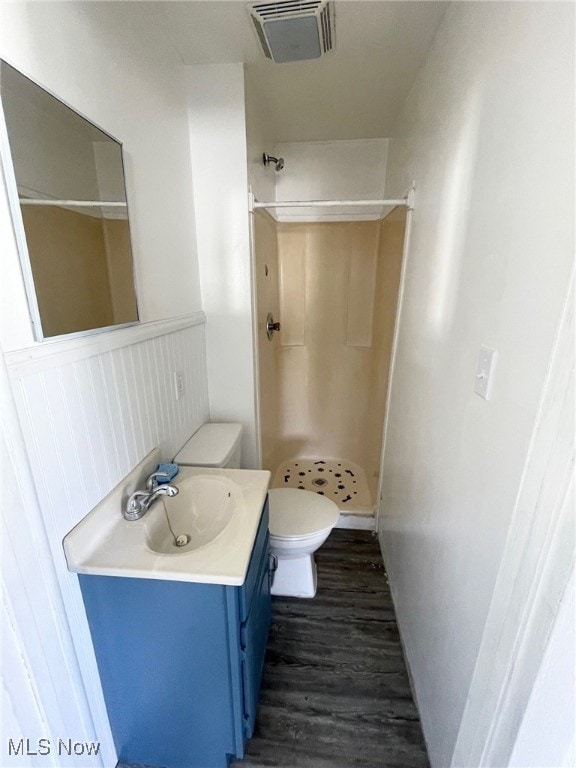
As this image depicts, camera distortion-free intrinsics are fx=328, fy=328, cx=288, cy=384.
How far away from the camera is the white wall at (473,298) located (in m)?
0.61

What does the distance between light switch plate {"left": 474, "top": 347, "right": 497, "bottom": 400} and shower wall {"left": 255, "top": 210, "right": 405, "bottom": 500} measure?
1.31 meters

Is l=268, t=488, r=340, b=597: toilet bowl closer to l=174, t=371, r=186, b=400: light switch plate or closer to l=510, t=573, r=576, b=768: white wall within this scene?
l=174, t=371, r=186, b=400: light switch plate

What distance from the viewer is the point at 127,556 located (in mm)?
886

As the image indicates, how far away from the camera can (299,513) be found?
5.32 ft

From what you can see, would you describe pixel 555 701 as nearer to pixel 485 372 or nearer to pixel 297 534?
pixel 485 372

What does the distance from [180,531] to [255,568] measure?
0.31m

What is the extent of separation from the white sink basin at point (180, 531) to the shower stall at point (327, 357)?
0.90 meters

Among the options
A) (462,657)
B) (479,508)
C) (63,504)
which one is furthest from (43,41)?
(462,657)

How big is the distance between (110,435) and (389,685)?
4.74ft

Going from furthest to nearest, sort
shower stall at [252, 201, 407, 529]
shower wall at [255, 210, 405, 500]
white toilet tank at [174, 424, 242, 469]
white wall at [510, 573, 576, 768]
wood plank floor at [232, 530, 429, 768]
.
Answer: shower wall at [255, 210, 405, 500], shower stall at [252, 201, 407, 529], white toilet tank at [174, 424, 242, 469], wood plank floor at [232, 530, 429, 768], white wall at [510, 573, 576, 768]

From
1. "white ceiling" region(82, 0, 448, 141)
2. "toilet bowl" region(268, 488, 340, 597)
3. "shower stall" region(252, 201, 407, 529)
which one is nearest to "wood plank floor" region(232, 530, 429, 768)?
"toilet bowl" region(268, 488, 340, 597)

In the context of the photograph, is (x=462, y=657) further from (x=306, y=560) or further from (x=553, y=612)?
(x=306, y=560)

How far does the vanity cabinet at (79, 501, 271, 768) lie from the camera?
0.87 meters

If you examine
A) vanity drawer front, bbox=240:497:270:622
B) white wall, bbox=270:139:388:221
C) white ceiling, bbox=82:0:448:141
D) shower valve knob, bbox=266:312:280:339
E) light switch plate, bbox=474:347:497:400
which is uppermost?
white ceiling, bbox=82:0:448:141
